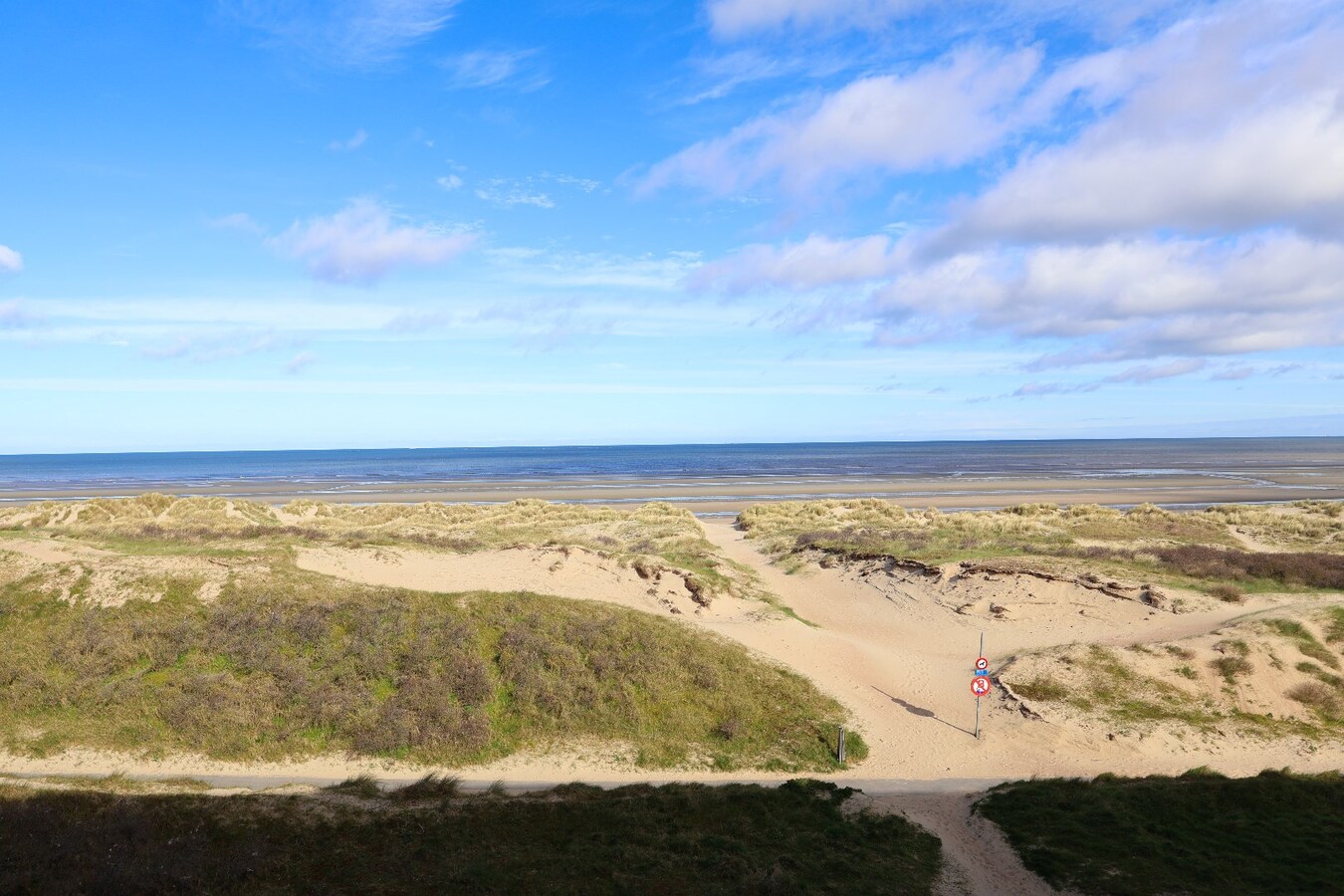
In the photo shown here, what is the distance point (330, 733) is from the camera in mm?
20953

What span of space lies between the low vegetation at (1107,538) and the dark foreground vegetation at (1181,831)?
18210mm

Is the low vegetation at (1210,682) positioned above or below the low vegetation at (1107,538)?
below

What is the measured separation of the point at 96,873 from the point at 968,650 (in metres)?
28.6

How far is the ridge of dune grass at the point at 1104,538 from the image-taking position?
3628cm

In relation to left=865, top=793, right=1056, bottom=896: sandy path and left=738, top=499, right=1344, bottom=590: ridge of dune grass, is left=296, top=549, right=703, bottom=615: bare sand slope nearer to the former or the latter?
left=738, top=499, right=1344, bottom=590: ridge of dune grass

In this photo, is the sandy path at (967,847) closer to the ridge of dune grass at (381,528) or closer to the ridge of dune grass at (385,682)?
the ridge of dune grass at (385,682)

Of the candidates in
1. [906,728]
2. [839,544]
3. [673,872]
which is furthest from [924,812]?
[839,544]

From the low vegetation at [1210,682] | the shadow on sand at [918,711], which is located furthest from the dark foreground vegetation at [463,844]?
the low vegetation at [1210,682]

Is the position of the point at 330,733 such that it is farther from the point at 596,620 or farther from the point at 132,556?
the point at 132,556

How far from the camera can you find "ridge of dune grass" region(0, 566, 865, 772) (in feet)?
68.3

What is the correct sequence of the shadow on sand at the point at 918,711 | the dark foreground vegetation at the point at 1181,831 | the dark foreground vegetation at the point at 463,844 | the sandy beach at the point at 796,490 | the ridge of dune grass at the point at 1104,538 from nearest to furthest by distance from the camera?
the dark foreground vegetation at the point at 463,844, the dark foreground vegetation at the point at 1181,831, the shadow on sand at the point at 918,711, the ridge of dune grass at the point at 1104,538, the sandy beach at the point at 796,490

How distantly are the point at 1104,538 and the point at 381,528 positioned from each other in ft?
162

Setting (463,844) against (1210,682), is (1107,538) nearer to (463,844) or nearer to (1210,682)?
(1210,682)

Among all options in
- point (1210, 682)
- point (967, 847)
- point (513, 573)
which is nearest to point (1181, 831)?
point (967, 847)
